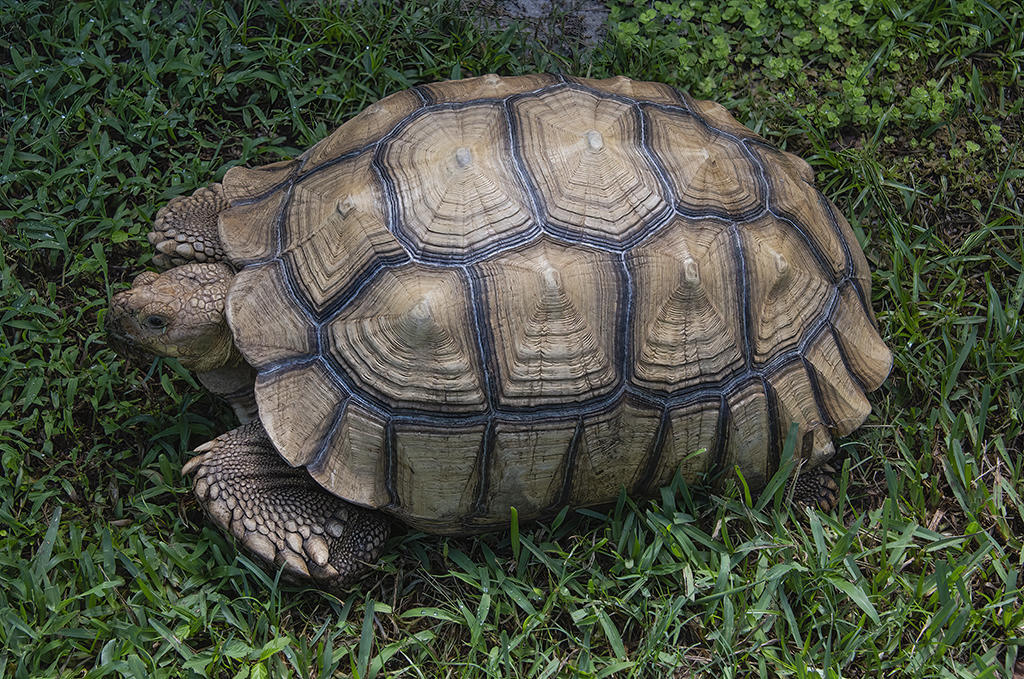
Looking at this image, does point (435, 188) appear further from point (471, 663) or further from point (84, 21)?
point (84, 21)

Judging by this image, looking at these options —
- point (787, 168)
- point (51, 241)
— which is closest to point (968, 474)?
point (787, 168)

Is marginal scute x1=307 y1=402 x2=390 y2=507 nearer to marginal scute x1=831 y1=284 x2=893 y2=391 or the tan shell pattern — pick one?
the tan shell pattern

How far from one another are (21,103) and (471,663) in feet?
9.37

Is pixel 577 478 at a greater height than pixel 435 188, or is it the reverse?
pixel 435 188

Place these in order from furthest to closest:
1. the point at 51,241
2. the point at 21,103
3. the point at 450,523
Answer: the point at 21,103
the point at 51,241
the point at 450,523

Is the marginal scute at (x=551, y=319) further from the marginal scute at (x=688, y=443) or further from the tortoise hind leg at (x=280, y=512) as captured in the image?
the tortoise hind leg at (x=280, y=512)

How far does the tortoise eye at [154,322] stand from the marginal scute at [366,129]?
2.34 ft

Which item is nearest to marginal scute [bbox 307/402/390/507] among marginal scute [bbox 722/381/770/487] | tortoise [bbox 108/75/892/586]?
tortoise [bbox 108/75/892/586]

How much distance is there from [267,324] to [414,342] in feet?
1.67

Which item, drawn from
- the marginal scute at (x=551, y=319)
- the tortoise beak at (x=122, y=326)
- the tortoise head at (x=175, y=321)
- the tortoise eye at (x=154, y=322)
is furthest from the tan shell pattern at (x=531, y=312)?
the tortoise beak at (x=122, y=326)

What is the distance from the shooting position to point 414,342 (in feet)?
8.69

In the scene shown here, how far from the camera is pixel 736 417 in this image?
2.89 metres

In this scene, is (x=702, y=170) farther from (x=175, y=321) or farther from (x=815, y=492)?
(x=175, y=321)

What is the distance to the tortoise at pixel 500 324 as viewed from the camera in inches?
105
